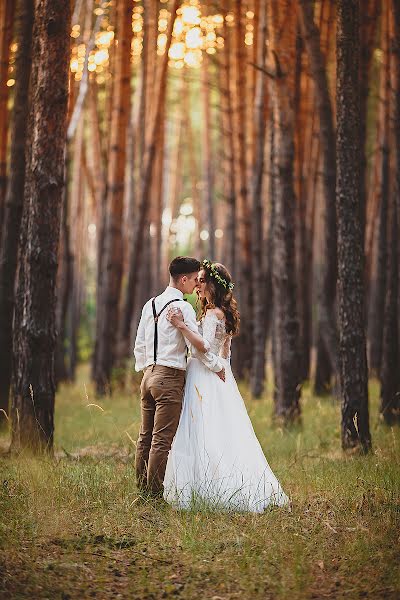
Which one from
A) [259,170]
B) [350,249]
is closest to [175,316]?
[350,249]

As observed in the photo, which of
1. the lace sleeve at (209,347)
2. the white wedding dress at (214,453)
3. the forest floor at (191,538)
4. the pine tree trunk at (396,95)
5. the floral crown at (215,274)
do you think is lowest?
the forest floor at (191,538)

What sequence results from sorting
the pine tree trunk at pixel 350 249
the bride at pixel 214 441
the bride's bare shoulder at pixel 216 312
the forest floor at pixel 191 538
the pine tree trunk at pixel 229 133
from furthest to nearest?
the pine tree trunk at pixel 229 133 → the pine tree trunk at pixel 350 249 → the bride's bare shoulder at pixel 216 312 → the bride at pixel 214 441 → the forest floor at pixel 191 538

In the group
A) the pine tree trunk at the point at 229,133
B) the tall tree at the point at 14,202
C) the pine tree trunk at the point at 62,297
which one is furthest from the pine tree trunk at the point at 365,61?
the pine tree trunk at the point at 62,297

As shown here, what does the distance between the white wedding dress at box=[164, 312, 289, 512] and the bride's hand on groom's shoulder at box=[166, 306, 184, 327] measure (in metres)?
0.34

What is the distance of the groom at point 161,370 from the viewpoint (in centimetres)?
611

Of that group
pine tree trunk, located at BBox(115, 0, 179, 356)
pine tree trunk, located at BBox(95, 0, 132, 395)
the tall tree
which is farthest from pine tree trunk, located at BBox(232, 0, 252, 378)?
the tall tree

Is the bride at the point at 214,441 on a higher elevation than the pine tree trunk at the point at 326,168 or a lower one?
lower

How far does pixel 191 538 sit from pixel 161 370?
128 centimetres

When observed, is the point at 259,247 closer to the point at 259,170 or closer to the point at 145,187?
the point at 259,170

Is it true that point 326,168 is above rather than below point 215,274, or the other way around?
above

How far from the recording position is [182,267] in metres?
6.23

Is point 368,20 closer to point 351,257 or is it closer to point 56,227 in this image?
point 351,257

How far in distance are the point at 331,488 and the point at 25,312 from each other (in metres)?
3.06

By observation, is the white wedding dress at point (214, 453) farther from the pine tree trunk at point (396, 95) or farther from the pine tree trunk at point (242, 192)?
the pine tree trunk at point (242, 192)
